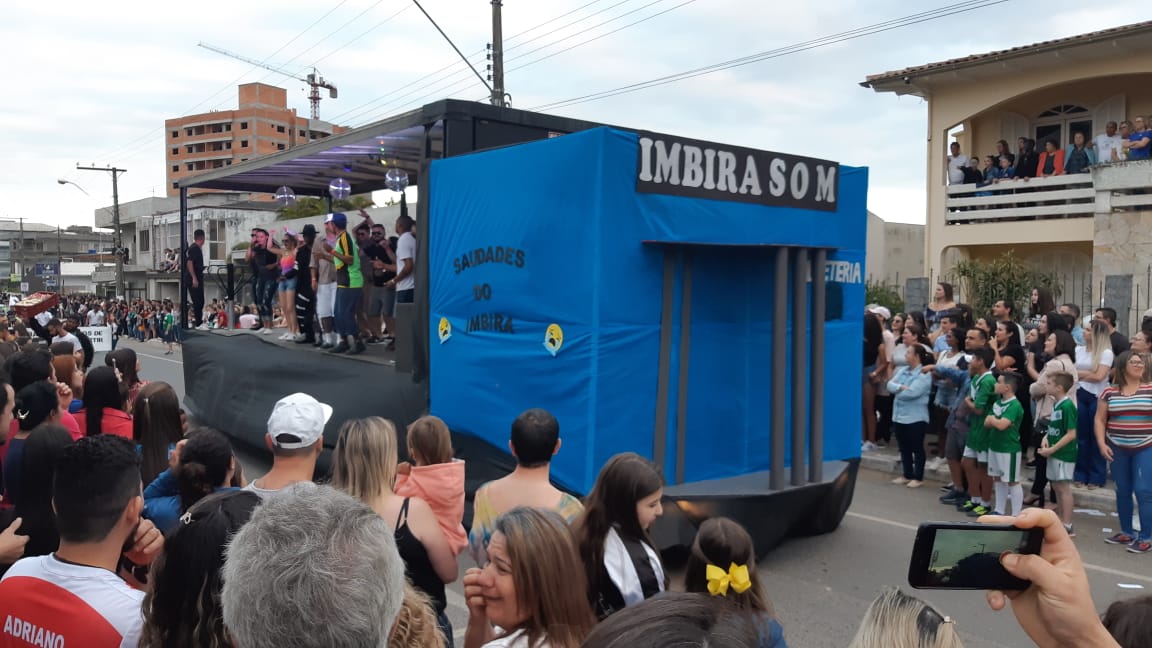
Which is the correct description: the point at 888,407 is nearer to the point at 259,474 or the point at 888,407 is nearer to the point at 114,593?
the point at 259,474

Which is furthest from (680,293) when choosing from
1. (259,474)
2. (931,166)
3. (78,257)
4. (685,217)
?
(78,257)

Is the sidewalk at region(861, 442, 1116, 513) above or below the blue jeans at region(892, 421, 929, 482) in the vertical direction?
below

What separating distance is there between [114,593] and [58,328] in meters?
10.8

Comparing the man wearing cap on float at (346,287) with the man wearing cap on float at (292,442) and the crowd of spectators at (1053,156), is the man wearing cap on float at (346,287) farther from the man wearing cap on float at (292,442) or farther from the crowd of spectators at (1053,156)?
the crowd of spectators at (1053,156)

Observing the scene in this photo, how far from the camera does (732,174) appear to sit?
20.2ft

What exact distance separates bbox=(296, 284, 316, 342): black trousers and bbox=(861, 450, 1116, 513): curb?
6975 mm

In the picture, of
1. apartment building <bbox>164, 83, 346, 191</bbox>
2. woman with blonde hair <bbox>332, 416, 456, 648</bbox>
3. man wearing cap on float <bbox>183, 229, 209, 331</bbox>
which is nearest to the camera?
woman with blonde hair <bbox>332, 416, 456, 648</bbox>

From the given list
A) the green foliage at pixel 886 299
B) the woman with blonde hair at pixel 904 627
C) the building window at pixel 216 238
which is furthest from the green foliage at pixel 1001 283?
the building window at pixel 216 238

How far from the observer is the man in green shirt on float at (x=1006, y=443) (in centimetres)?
743

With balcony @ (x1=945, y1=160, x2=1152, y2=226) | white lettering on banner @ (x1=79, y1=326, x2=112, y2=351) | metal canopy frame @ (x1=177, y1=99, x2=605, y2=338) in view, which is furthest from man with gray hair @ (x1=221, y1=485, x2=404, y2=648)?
balcony @ (x1=945, y1=160, x2=1152, y2=226)

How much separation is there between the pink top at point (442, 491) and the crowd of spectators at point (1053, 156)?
16.9 metres

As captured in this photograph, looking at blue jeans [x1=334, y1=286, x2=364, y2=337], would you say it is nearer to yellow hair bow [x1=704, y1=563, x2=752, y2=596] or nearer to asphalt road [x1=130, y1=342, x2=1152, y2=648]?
asphalt road [x1=130, y1=342, x2=1152, y2=648]

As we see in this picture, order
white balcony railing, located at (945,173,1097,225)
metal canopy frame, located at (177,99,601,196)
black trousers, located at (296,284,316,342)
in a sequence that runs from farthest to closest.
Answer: white balcony railing, located at (945,173,1097,225)
black trousers, located at (296,284,316,342)
metal canopy frame, located at (177,99,601,196)

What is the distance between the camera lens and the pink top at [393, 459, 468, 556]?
4145 mm
